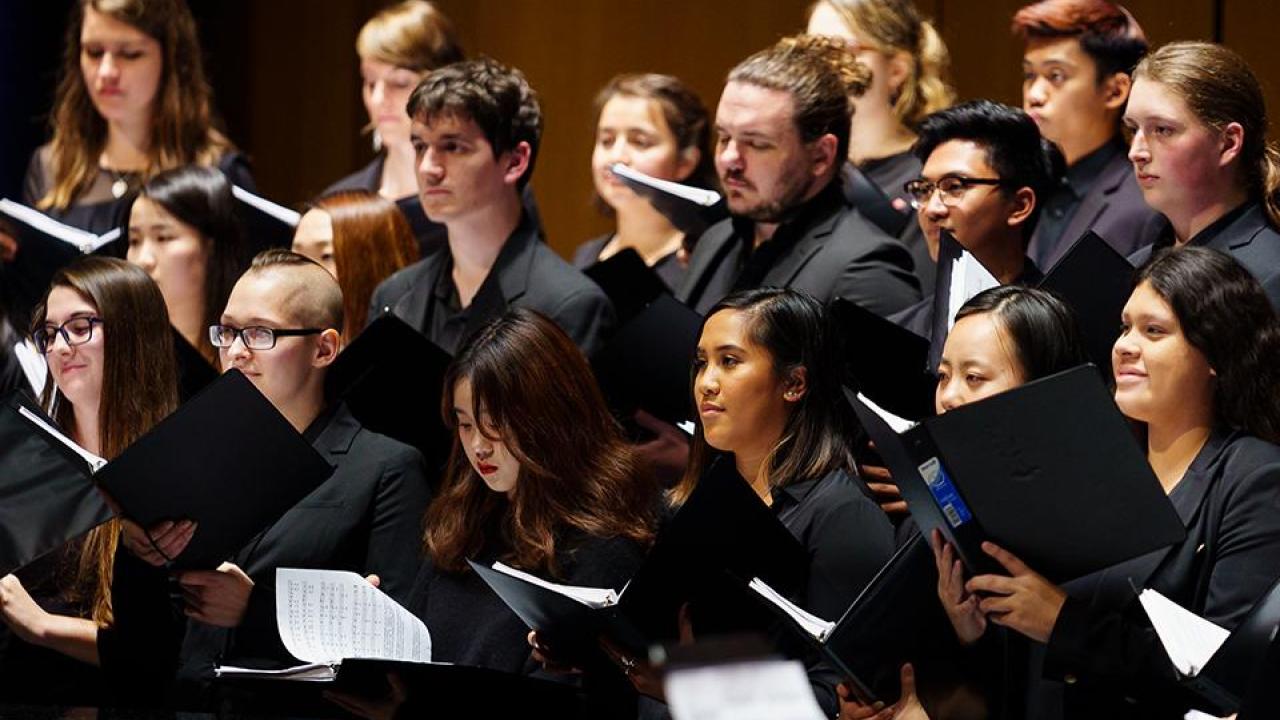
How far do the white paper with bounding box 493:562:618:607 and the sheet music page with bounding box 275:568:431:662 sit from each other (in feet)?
0.84

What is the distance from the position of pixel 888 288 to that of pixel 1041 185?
0.36m

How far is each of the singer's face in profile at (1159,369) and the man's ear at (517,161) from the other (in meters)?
1.83

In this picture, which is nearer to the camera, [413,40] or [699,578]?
[699,578]

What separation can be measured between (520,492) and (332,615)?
1.33 ft

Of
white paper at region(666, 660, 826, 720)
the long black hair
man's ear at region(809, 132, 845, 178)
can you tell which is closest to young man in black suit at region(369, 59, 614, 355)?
man's ear at region(809, 132, 845, 178)

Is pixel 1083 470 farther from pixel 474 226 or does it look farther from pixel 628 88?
pixel 628 88

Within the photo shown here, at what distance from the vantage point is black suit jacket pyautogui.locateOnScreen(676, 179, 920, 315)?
3.89 metres

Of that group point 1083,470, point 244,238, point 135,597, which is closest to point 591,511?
point 135,597

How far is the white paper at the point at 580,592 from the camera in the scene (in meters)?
2.86

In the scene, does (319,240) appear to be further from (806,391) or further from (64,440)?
(806,391)

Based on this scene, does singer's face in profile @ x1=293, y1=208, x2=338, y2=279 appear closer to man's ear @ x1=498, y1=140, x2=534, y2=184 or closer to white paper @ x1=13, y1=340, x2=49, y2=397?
man's ear @ x1=498, y1=140, x2=534, y2=184

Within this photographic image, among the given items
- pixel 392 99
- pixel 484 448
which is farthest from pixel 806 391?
pixel 392 99

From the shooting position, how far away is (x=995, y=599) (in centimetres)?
264

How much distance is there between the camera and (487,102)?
14.5ft
